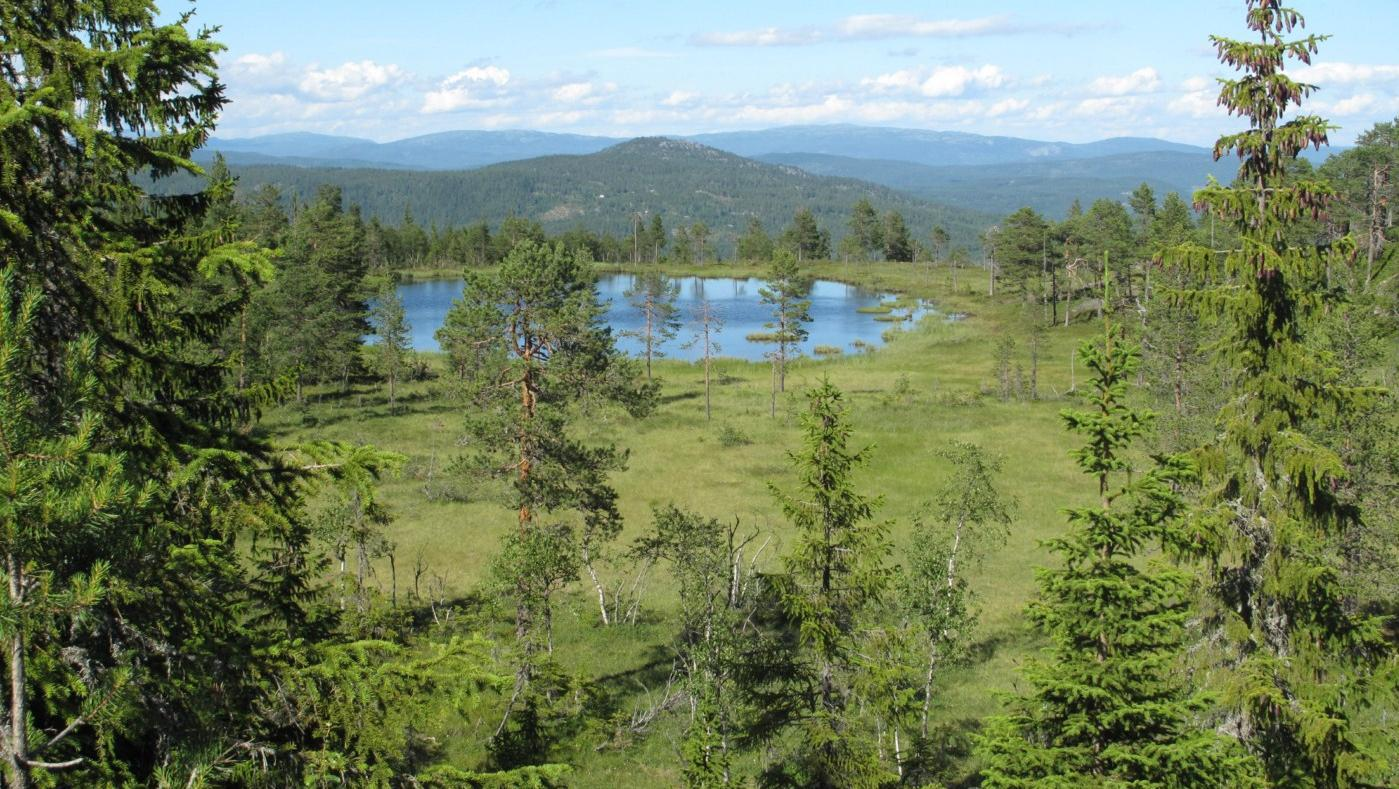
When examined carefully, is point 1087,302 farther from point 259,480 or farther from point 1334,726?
point 259,480

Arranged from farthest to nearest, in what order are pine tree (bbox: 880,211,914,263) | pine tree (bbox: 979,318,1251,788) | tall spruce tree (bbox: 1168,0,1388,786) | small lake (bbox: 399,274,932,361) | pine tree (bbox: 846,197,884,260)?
pine tree (bbox: 880,211,914,263) → pine tree (bbox: 846,197,884,260) → small lake (bbox: 399,274,932,361) → tall spruce tree (bbox: 1168,0,1388,786) → pine tree (bbox: 979,318,1251,788)

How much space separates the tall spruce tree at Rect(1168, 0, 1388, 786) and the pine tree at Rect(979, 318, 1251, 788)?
326 centimetres

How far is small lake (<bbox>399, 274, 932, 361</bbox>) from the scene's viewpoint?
9388cm

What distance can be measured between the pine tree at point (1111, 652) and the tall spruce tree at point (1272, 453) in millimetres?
3255

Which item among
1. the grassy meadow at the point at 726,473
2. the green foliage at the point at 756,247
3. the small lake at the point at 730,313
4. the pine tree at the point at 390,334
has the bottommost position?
the grassy meadow at the point at 726,473

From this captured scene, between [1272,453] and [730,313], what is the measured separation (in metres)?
109

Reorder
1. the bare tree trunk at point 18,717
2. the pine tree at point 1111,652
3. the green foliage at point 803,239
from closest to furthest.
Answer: the bare tree trunk at point 18,717 → the pine tree at point 1111,652 → the green foliage at point 803,239

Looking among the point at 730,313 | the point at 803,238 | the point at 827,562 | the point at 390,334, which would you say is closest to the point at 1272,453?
the point at 827,562

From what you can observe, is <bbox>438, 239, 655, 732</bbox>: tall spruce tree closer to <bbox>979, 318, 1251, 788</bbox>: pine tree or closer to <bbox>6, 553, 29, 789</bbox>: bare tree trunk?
<bbox>979, 318, 1251, 788</bbox>: pine tree

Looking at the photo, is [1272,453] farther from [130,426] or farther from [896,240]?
[896,240]

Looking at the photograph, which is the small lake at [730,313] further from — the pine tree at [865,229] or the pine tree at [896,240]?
the pine tree at [896,240]

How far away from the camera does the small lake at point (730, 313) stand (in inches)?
3696

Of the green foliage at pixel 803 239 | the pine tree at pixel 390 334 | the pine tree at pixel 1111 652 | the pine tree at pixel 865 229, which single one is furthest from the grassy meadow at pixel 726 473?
the green foliage at pixel 803 239

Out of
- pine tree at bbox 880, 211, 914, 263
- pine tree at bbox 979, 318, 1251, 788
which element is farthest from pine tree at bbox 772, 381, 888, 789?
pine tree at bbox 880, 211, 914, 263
